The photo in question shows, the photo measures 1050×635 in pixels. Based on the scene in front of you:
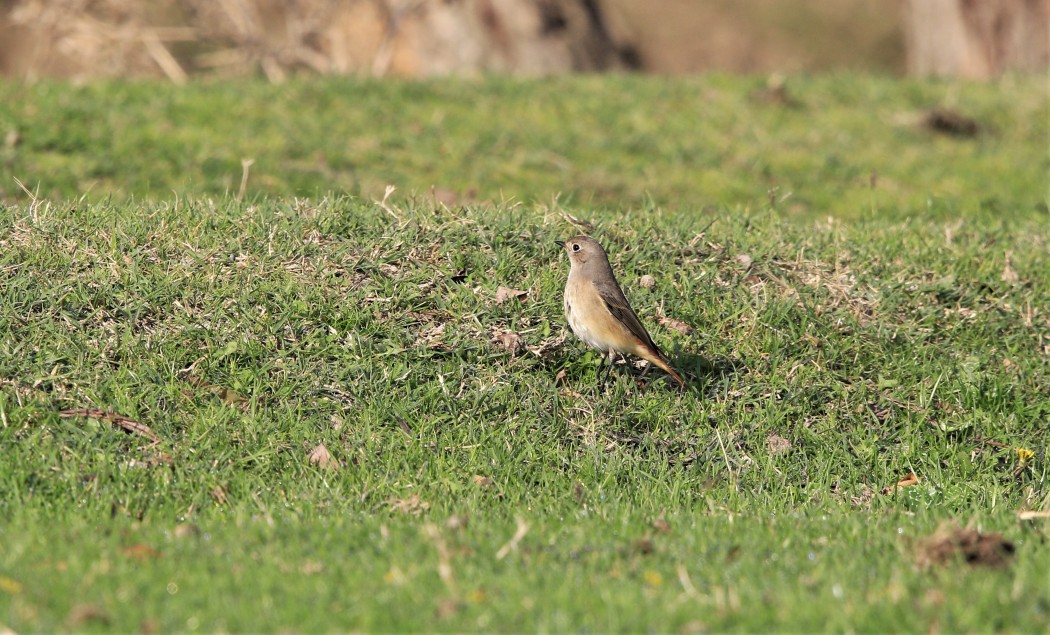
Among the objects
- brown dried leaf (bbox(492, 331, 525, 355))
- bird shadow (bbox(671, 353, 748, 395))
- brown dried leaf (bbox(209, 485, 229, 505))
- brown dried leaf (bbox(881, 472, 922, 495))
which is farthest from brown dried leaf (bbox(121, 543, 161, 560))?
brown dried leaf (bbox(881, 472, 922, 495))

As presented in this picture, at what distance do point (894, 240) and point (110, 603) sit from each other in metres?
6.04

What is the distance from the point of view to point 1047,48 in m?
18.9

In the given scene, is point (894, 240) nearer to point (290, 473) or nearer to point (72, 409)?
point (290, 473)

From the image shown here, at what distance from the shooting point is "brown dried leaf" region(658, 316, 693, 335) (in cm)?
762

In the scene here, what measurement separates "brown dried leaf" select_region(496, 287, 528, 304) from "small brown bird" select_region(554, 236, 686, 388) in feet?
1.89

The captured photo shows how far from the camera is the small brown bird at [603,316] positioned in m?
6.75

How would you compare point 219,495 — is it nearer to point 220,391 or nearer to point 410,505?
point 220,391

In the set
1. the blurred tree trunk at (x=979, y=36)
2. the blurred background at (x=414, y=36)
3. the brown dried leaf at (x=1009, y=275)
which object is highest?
the blurred tree trunk at (x=979, y=36)

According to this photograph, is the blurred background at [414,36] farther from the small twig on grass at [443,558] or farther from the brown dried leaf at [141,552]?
the brown dried leaf at [141,552]

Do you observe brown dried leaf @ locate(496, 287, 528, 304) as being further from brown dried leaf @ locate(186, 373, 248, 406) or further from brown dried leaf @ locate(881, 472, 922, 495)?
brown dried leaf @ locate(881, 472, 922, 495)

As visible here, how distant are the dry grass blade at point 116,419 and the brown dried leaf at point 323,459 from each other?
84 cm

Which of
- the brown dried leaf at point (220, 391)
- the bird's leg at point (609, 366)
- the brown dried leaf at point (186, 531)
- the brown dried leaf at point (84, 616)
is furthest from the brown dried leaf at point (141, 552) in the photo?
the bird's leg at point (609, 366)

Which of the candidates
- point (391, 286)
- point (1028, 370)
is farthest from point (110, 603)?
point (1028, 370)

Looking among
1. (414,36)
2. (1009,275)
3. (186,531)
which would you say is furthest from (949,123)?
(186,531)
